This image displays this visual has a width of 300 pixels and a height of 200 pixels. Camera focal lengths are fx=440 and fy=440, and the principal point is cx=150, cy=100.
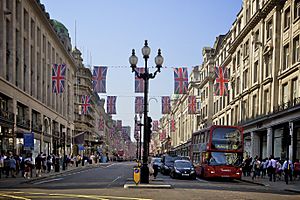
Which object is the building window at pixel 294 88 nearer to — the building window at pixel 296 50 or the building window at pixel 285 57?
the building window at pixel 296 50

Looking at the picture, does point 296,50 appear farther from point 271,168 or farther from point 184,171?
point 184,171

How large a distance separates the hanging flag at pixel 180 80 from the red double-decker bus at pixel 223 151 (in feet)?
21.9

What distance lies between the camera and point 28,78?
4981 cm

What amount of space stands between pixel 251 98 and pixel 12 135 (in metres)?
26.4

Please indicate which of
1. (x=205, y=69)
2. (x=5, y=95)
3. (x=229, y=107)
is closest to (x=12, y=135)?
(x=5, y=95)

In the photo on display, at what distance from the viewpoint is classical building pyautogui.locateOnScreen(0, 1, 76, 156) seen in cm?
4100

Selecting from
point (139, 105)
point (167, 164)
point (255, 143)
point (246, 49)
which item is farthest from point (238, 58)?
point (167, 164)

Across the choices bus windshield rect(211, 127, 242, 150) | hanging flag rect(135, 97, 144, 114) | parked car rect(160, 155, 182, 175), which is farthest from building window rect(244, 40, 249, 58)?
bus windshield rect(211, 127, 242, 150)

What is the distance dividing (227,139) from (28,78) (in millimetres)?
27039

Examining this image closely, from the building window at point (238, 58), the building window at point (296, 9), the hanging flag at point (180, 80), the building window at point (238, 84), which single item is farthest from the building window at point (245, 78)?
the hanging flag at point (180, 80)

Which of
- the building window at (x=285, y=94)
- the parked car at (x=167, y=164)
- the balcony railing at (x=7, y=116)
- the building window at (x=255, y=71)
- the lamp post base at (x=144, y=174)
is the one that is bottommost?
the parked car at (x=167, y=164)

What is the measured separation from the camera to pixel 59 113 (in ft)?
233

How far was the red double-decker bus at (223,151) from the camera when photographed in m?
31.4

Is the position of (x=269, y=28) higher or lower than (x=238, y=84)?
higher
